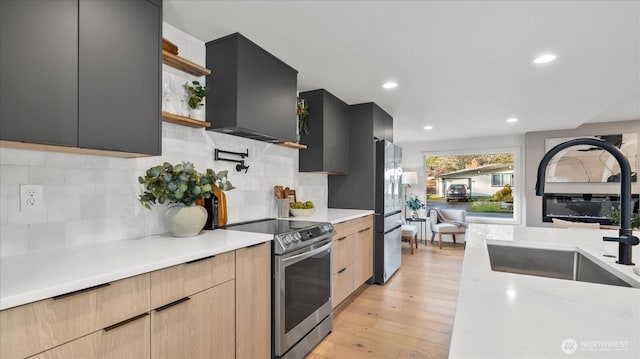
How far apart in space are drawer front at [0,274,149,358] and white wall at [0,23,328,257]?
59 centimetres

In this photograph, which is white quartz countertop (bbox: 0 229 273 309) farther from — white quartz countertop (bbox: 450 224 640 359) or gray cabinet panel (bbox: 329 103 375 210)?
gray cabinet panel (bbox: 329 103 375 210)

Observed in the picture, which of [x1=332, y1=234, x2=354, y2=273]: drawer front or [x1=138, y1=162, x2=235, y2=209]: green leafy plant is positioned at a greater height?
[x1=138, y1=162, x2=235, y2=209]: green leafy plant

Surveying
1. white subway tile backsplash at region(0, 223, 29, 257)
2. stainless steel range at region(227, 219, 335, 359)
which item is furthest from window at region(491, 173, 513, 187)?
white subway tile backsplash at region(0, 223, 29, 257)

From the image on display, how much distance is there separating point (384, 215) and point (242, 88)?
2311 millimetres

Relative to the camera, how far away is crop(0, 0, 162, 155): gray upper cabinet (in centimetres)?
110

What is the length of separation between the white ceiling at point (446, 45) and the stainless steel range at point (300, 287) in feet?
4.52

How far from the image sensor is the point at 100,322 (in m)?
1.06

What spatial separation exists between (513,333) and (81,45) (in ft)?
5.88

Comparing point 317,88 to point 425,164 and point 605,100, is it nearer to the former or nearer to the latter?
point 605,100

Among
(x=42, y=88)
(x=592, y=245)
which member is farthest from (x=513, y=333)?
(x=42, y=88)

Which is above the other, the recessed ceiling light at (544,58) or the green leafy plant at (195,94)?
the recessed ceiling light at (544,58)

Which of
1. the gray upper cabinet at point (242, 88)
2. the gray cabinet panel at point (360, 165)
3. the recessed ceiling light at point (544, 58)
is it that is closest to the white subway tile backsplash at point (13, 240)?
the gray upper cabinet at point (242, 88)

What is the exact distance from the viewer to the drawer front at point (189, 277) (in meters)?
1.25

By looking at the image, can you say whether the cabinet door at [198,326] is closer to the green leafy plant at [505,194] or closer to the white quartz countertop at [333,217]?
the white quartz countertop at [333,217]
